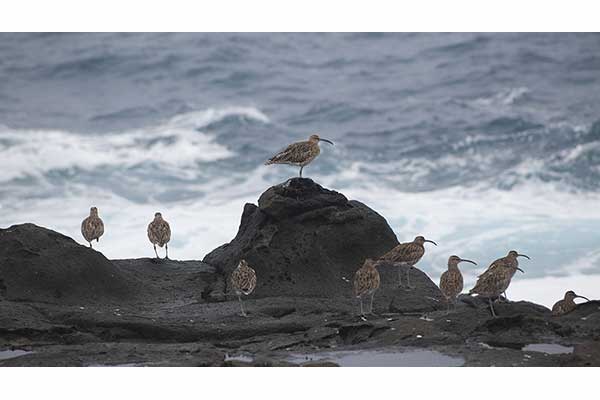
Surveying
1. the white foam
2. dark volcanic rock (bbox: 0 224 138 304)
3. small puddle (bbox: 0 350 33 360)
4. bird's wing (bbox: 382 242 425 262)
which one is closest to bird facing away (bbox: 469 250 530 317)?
bird's wing (bbox: 382 242 425 262)

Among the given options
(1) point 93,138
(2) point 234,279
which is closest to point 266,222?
(2) point 234,279

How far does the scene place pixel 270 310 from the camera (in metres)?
13.6

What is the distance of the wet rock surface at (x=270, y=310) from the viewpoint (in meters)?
11.5

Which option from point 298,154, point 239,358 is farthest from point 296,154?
point 239,358

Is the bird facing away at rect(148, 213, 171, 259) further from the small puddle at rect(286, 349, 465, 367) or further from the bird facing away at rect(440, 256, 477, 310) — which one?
the small puddle at rect(286, 349, 465, 367)

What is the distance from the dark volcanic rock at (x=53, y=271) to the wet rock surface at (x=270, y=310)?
14 millimetres

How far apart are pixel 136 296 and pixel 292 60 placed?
32.2m

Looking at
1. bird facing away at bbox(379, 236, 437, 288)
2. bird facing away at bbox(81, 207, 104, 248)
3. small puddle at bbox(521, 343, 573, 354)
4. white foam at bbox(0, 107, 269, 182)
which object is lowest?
small puddle at bbox(521, 343, 573, 354)

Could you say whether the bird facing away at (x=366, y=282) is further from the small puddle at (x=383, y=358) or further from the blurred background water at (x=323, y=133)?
the blurred background water at (x=323, y=133)

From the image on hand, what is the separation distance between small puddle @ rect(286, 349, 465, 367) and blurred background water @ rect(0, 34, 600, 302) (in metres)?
16.0

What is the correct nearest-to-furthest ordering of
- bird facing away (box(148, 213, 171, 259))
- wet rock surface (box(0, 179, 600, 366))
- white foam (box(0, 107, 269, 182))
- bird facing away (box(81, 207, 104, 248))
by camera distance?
wet rock surface (box(0, 179, 600, 366)), bird facing away (box(81, 207, 104, 248)), bird facing away (box(148, 213, 171, 259)), white foam (box(0, 107, 269, 182))

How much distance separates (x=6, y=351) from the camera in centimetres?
1185

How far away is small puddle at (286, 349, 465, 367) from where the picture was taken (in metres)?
11.1

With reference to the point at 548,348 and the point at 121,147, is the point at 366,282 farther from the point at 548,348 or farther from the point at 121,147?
the point at 121,147
